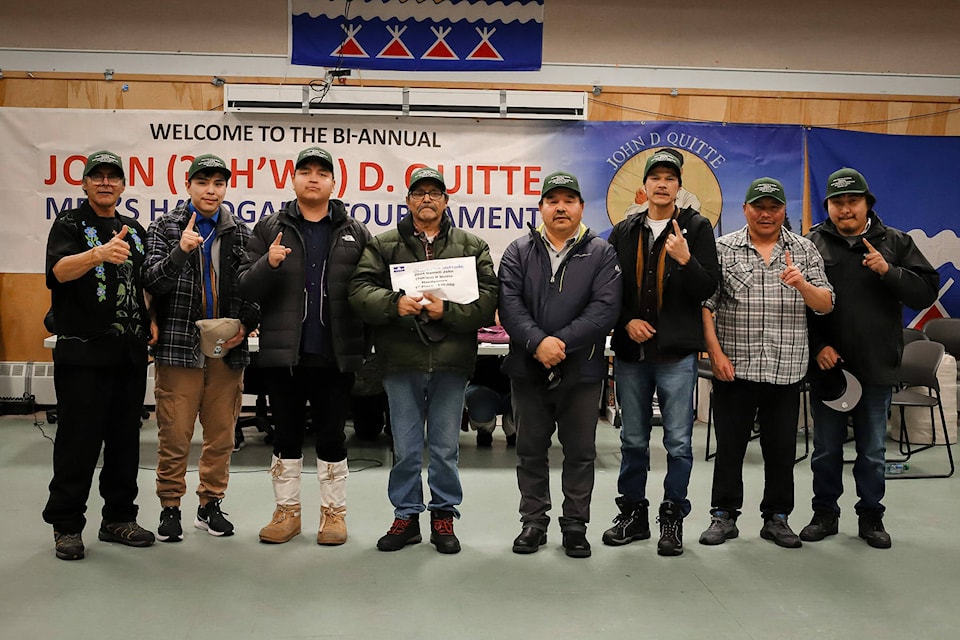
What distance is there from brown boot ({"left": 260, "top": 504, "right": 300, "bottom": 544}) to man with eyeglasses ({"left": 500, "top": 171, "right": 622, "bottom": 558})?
3.05ft

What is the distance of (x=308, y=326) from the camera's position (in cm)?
338

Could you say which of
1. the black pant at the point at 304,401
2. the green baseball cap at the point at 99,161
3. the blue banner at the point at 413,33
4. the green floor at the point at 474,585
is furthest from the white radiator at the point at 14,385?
the black pant at the point at 304,401

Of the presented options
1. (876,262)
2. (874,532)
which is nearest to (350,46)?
(876,262)

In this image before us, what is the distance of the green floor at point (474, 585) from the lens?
270 cm

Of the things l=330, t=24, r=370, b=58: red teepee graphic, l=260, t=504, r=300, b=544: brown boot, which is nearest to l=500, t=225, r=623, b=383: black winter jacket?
l=260, t=504, r=300, b=544: brown boot

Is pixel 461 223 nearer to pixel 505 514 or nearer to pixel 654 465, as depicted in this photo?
pixel 654 465

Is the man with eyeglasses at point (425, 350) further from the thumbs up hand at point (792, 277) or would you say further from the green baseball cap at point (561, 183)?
the thumbs up hand at point (792, 277)

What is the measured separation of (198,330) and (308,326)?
46 cm

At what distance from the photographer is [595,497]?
4336mm

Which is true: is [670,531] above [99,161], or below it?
below

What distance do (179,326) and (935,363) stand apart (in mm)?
4297

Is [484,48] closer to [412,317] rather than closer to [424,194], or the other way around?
[424,194]

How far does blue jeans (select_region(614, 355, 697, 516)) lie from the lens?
3.41 meters

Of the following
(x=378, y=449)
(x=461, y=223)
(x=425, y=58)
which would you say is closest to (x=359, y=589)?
(x=378, y=449)
